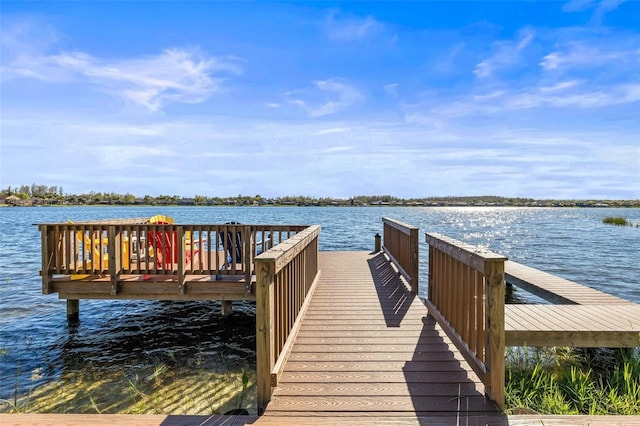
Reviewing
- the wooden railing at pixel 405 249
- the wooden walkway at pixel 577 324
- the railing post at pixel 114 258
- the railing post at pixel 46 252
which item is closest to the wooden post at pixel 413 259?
the wooden railing at pixel 405 249

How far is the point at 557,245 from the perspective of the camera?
23609 mm

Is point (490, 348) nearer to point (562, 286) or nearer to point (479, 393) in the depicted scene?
point (479, 393)

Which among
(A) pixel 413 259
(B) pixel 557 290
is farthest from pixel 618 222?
(A) pixel 413 259

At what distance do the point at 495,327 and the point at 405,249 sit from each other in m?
4.98

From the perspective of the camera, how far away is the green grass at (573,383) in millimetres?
3580

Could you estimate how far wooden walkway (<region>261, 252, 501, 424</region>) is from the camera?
2.93 meters

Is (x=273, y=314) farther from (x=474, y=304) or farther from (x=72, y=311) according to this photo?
(x=72, y=311)

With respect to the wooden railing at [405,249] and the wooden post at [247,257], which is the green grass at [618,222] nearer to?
the wooden railing at [405,249]

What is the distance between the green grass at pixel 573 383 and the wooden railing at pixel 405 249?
6.97ft

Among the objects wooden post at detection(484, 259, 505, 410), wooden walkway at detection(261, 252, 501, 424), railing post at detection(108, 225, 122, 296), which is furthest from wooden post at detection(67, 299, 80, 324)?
wooden post at detection(484, 259, 505, 410)

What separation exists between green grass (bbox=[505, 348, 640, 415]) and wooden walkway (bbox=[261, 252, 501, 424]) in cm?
59

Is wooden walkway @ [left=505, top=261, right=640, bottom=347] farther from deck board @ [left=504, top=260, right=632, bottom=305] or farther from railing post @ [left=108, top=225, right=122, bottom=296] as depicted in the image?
railing post @ [left=108, top=225, right=122, bottom=296]

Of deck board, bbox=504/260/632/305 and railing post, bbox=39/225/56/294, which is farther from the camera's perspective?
railing post, bbox=39/225/56/294

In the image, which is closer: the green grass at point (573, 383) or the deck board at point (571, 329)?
the green grass at point (573, 383)
